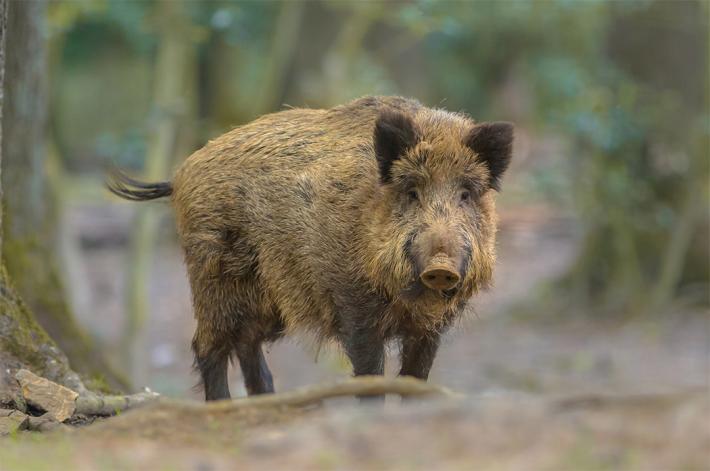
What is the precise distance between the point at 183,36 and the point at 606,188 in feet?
18.0

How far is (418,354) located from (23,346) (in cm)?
218

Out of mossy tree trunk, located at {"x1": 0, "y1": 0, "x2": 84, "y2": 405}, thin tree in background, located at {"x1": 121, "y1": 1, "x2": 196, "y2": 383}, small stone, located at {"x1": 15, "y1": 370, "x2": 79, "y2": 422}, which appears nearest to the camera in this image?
small stone, located at {"x1": 15, "y1": 370, "x2": 79, "y2": 422}

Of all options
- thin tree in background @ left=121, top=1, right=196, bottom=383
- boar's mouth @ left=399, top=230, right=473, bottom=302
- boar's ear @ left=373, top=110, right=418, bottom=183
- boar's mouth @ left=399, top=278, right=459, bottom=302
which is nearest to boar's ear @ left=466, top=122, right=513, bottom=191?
boar's ear @ left=373, top=110, right=418, bottom=183

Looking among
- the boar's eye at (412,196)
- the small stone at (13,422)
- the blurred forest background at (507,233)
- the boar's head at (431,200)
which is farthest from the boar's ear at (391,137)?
the blurred forest background at (507,233)

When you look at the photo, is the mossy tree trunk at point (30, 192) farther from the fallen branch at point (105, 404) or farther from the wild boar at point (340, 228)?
the fallen branch at point (105, 404)

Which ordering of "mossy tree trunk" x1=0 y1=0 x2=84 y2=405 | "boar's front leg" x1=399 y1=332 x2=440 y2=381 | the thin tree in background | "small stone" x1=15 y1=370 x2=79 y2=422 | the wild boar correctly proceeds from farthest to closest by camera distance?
the thin tree in background → "mossy tree trunk" x1=0 y1=0 x2=84 y2=405 → "boar's front leg" x1=399 y1=332 x2=440 y2=381 → "small stone" x1=15 y1=370 x2=79 y2=422 → the wild boar

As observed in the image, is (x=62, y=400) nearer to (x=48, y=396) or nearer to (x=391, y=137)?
(x=48, y=396)

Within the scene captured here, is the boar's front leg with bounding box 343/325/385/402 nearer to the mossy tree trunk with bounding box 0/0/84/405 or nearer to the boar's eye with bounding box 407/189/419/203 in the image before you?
the boar's eye with bounding box 407/189/419/203

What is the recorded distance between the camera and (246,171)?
21.7ft

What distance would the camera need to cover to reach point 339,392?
15.1 feet

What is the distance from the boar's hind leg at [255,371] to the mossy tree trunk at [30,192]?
4.32 feet

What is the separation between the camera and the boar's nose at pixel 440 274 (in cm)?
534

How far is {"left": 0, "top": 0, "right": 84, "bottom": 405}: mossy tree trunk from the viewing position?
6.39 meters

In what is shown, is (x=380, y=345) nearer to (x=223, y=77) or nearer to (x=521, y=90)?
(x=223, y=77)
